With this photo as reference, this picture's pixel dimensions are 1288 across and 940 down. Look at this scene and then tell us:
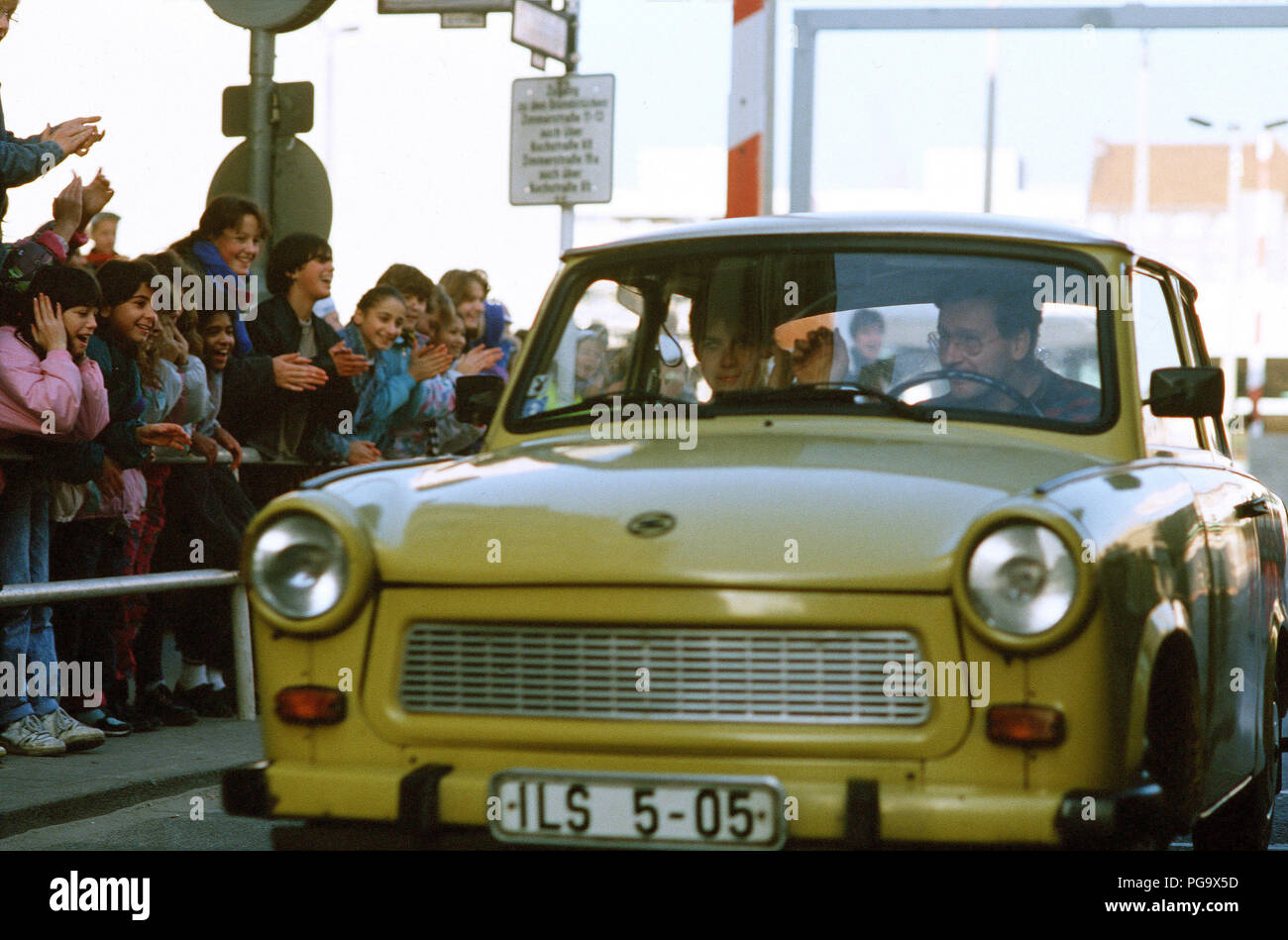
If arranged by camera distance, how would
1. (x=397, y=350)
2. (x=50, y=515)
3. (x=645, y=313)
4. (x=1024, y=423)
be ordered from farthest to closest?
1. (x=397, y=350)
2. (x=50, y=515)
3. (x=645, y=313)
4. (x=1024, y=423)

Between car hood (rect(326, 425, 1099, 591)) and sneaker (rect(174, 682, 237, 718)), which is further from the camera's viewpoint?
sneaker (rect(174, 682, 237, 718))

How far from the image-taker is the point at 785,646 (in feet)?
12.6

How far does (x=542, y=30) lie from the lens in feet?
39.4

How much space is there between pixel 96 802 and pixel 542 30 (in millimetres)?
6880

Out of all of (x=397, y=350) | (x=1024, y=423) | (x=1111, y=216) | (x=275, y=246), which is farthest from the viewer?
(x=1111, y=216)

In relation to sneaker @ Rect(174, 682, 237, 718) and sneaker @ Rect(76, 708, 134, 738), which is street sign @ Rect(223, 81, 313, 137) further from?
sneaker @ Rect(76, 708, 134, 738)

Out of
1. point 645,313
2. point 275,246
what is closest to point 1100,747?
point 645,313

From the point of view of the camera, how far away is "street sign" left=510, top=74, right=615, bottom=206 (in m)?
12.2

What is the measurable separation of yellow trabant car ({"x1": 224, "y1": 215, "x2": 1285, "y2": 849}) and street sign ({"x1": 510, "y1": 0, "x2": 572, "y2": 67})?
722 cm

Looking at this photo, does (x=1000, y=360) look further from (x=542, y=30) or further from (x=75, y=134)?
(x=542, y=30)

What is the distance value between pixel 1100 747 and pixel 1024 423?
122 centimetres

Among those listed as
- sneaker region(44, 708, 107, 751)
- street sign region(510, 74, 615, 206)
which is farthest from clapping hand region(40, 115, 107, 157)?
street sign region(510, 74, 615, 206)

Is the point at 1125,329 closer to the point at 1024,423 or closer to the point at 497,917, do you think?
the point at 1024,423

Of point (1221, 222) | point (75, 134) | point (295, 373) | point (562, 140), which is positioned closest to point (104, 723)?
point (295, 373)
